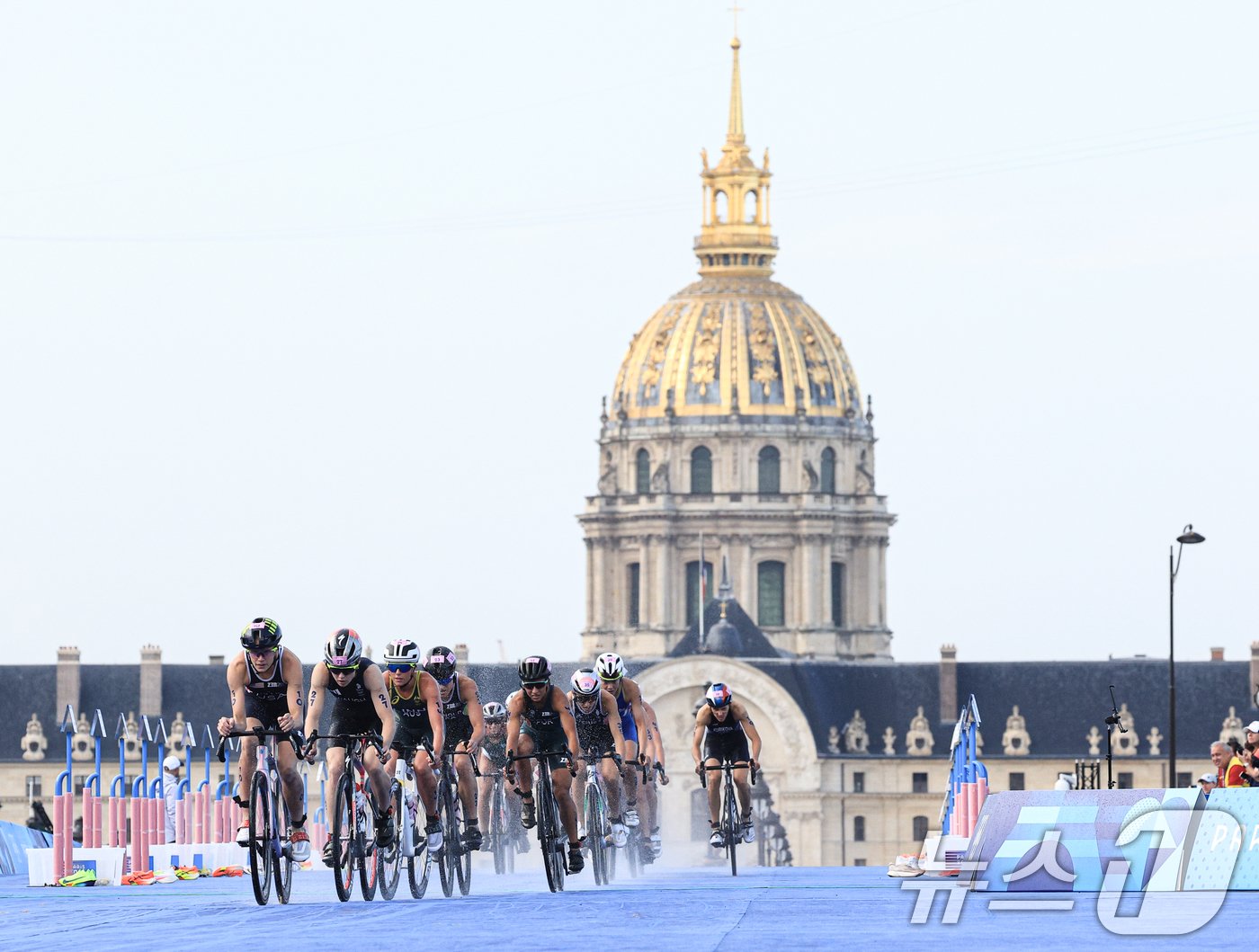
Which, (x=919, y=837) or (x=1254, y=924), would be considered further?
(x=919, y=837)

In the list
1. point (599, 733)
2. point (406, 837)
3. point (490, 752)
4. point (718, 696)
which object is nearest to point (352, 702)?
point (406, 837)

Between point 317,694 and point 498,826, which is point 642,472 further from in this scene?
point 317,694

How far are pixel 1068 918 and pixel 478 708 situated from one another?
7214 mm

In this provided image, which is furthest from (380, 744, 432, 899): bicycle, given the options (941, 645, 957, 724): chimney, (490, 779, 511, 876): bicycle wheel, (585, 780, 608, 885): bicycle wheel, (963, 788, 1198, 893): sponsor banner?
(941, 645, 957, 724): chimney

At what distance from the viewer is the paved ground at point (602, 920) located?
2617 centimetres

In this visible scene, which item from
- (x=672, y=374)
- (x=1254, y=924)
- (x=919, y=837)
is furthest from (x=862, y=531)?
(x=1254, y=924)

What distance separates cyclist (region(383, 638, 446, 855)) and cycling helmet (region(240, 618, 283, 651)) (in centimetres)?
240

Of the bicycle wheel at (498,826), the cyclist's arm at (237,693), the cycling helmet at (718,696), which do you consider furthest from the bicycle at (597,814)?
the cyclist's arm at (237,693)

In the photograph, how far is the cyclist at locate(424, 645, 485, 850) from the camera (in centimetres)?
3422

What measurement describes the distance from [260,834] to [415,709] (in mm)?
2877

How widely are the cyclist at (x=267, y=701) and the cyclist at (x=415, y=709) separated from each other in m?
1.87

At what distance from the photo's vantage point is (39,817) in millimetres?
62812

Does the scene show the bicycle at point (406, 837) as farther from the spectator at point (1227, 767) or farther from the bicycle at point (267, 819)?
the spectator at point (1227, 767)

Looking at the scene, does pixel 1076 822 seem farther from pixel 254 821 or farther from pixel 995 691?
pixel 995 691
